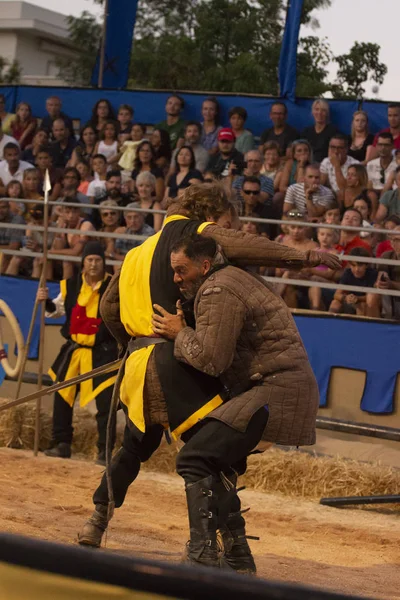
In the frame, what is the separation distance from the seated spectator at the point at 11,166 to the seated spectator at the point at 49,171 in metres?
0.21

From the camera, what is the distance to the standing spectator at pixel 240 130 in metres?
12.5

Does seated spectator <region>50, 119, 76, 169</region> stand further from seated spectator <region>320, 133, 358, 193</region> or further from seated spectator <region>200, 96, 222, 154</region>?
seated spectator <region>320, 133, 358, 193</region>

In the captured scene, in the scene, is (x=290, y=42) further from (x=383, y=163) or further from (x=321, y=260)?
(x=321, y=260)

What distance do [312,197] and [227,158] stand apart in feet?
5.17

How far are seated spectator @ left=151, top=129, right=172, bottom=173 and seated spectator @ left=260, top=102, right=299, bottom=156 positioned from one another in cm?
126

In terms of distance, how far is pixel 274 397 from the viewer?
4645mm

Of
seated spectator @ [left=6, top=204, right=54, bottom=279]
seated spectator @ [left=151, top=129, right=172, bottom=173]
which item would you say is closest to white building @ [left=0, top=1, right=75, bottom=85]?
seated spectator @ [left=151, top=129, right=172, bottom=173]

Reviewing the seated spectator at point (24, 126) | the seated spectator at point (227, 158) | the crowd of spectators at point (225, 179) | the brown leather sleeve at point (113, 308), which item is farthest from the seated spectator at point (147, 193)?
the brown leather sleeve at point (113, 308)

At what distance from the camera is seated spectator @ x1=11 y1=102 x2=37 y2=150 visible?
14703 mm

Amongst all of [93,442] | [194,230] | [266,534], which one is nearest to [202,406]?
[194,230]

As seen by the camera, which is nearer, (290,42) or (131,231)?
(131,231)

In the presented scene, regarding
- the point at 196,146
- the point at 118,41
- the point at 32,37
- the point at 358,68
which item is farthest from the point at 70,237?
the point at 32,37

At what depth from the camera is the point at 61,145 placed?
47.2 ft

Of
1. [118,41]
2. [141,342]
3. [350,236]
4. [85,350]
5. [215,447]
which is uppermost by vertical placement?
[118,41]
